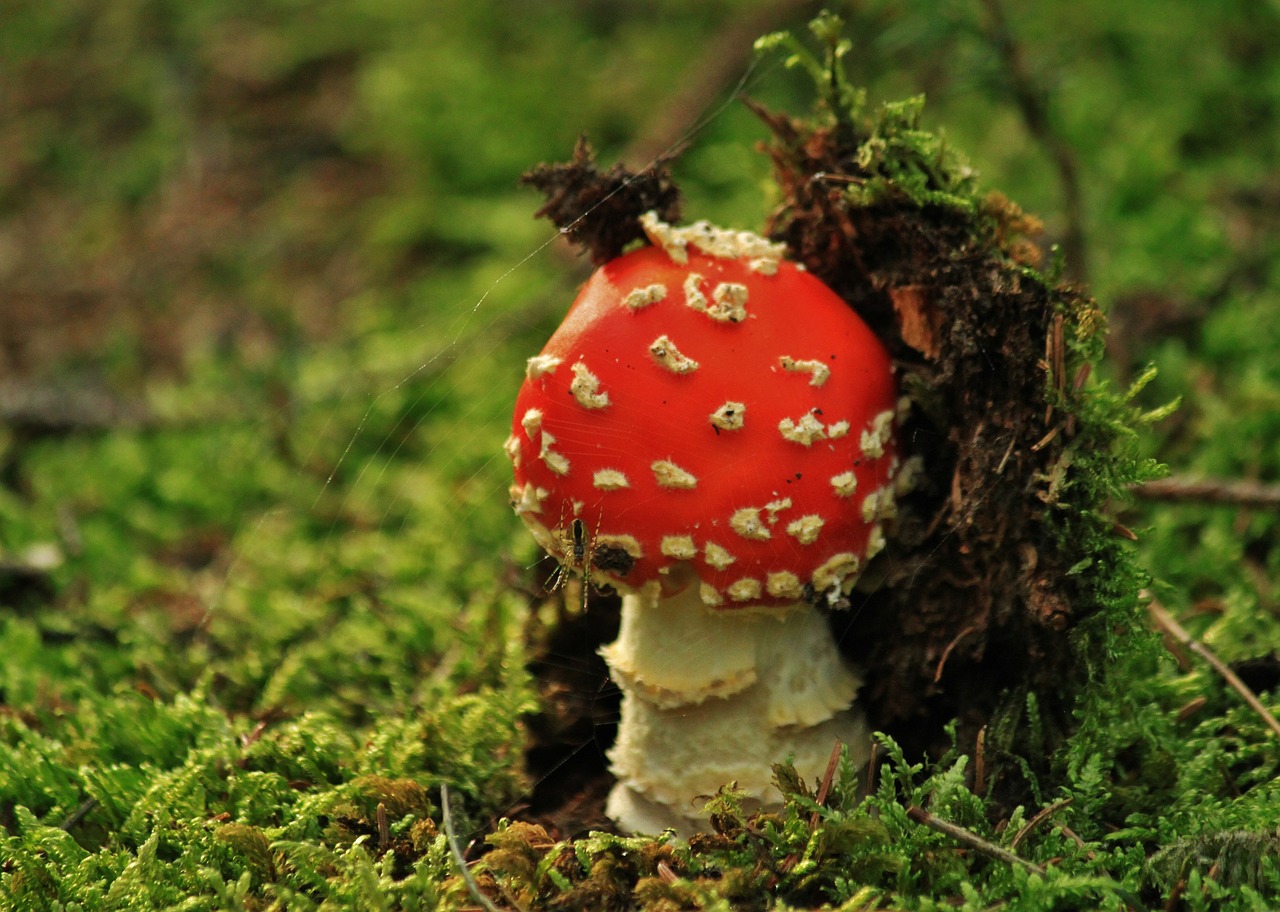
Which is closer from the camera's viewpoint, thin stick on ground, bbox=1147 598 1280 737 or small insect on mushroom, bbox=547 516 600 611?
small insect on mushroom, bbox=547 516 600 611

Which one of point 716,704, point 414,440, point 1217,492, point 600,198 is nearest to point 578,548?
point 716,704

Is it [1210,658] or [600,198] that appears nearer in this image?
[600,198]

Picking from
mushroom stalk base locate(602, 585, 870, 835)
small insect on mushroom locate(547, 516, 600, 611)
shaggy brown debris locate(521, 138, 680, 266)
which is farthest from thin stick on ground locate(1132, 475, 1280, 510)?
small insect on mushroom locate(547, 516, 600, 611)

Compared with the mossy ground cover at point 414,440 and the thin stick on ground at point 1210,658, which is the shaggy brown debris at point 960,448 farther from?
the thin stick on ground at point 1210,658

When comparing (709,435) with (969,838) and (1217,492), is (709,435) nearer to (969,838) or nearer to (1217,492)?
(969,838)

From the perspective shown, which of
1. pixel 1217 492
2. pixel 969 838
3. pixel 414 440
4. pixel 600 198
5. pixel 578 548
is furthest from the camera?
pixel 414 440

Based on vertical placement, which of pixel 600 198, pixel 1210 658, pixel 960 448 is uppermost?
pixel 600 198

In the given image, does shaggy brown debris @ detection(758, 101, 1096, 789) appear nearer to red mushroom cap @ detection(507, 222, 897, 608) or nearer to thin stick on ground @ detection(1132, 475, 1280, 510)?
red mushroom cap @ detection(507, 222, 897, 608)
